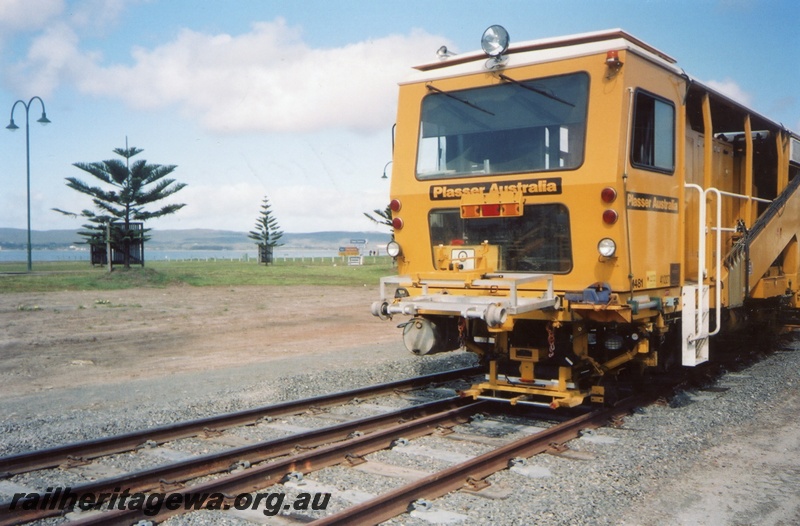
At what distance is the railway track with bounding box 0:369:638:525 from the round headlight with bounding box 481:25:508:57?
12.2ft

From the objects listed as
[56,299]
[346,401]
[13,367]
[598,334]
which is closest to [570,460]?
[598,334]

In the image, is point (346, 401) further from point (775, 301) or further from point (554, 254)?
point (775, 301)

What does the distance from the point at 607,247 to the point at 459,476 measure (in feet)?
8.38

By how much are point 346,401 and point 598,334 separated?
3.01m

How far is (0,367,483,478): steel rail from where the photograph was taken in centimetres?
577

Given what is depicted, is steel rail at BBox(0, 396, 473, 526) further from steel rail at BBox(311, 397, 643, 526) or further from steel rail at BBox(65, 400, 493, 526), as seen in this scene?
steel rail at BBox(311, 397, 643, 526)

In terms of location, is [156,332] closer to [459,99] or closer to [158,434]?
[158,434]

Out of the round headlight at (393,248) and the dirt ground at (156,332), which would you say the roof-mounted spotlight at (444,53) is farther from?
the dirt ground at (156,332)

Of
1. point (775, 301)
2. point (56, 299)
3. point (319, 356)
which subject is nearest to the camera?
point (775, 301)

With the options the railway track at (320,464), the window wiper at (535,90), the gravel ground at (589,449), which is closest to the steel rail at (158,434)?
the railway track at (320,464)

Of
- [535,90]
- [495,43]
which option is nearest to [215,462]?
[535,90]

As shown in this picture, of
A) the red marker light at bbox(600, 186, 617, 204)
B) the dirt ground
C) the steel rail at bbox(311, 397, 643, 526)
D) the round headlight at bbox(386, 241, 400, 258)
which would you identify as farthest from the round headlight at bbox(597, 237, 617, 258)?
the dirt ground

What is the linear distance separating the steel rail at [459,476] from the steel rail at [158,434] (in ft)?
8.75

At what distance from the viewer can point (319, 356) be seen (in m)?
12.9
